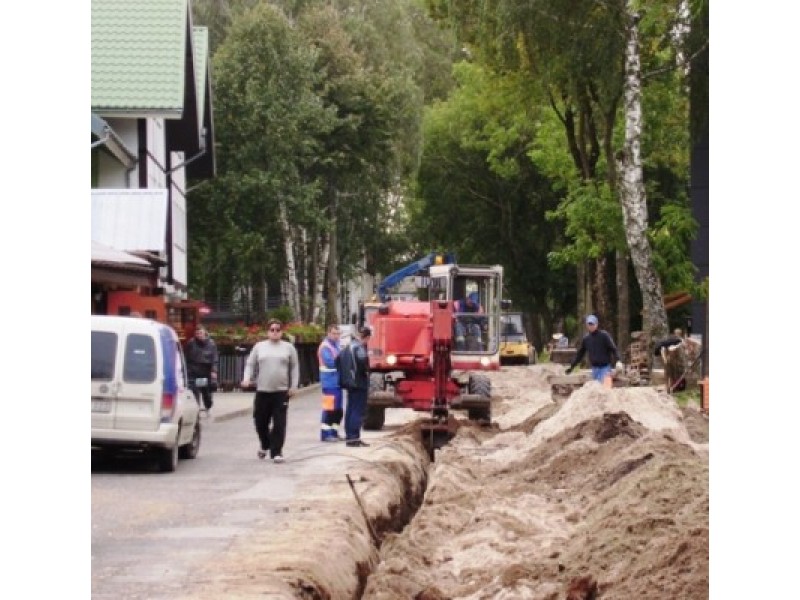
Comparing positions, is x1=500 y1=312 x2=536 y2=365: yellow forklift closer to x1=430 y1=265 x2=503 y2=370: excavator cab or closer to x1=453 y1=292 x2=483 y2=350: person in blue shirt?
x1=430 y1=265 x2=503 y2=370: excavator cab

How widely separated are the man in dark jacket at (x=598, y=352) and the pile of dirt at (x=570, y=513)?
3.64ft

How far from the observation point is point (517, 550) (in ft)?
46.9

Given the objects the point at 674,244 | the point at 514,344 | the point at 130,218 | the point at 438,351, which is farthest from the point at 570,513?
the point at 514,344

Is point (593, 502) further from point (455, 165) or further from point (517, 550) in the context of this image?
point (455, 165)

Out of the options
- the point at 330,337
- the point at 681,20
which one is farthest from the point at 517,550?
the point at 681,20

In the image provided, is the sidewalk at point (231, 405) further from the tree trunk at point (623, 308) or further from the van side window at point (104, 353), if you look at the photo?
the van side window at point (104, 353)

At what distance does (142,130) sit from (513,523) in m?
23.4

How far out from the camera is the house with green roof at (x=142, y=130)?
3078 cm

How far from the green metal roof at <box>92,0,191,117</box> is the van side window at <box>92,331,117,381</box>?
17.3 m

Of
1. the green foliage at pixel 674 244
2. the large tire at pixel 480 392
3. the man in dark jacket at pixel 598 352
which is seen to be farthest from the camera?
the green foliage at pixel 674 244

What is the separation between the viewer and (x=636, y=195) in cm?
3509

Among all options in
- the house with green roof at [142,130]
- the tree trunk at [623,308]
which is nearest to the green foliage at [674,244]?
the tree trunk at [623,308]

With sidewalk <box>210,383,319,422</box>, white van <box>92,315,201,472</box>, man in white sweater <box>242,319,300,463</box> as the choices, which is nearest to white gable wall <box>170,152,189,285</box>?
sidewalk <box>210,383,319,422</box>

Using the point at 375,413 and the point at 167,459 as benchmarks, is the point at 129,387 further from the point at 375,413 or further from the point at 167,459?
the point at 375,413
